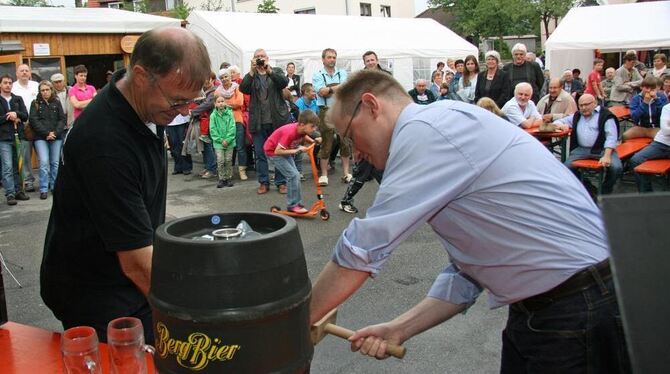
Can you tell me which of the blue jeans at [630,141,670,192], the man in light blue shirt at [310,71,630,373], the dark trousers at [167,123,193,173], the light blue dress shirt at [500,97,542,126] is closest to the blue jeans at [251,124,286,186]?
the dark trousers at [167,123,193,173]

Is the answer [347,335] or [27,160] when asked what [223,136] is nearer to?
[27,160]

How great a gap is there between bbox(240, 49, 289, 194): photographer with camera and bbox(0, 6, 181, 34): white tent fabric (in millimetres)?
A: 3415

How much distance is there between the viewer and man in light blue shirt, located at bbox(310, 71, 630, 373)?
1.83 meters

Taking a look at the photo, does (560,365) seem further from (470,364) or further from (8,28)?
(8,28)

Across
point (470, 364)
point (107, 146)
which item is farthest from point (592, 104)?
point (107, 146)

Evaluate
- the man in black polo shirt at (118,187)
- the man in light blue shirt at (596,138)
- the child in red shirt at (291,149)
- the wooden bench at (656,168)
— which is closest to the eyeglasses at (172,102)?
the man in black polo shirt at (118,187)

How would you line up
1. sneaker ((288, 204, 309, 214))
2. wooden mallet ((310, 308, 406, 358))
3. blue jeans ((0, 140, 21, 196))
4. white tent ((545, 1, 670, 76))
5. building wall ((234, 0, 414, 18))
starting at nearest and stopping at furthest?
→ 1. wooden mallet ((310, 308, 406, 358))
2. sneaker ((288, 204, 309, 214))
3. blue jeans ((0, 140, 21, 196))
4. white tent ((545, 1, 670, 76))
5. building wall ((234, 0, 414, 18))

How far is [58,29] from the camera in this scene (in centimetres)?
1312

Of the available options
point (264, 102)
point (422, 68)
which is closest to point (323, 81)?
point (264, 102)

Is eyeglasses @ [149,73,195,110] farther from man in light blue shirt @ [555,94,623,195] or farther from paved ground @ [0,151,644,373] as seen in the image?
man in light blue shirt @ [555,94,623,195]

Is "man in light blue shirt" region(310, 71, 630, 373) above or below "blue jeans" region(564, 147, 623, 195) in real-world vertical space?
above

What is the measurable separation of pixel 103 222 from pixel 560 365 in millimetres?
1498

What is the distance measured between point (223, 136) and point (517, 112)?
4469 mm

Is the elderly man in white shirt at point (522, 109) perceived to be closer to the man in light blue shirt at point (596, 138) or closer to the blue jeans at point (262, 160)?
the man in light blue shirt at point (596, 138)
